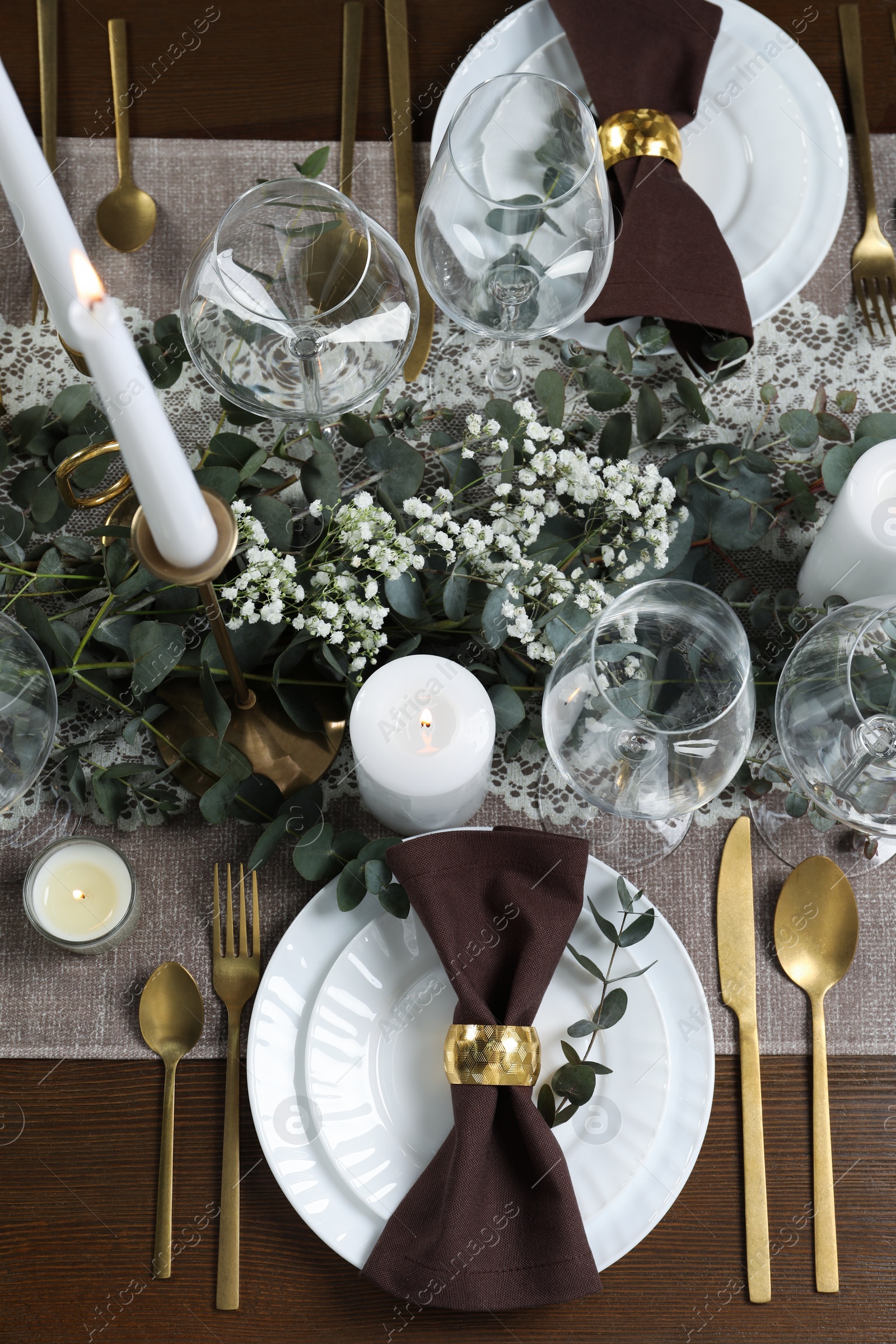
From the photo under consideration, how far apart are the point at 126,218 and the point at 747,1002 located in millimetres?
880

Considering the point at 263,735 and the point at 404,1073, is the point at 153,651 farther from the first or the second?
the point at 404,1073

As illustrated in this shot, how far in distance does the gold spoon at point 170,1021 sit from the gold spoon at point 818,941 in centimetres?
45

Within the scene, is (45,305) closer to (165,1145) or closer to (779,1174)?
(165,1145)

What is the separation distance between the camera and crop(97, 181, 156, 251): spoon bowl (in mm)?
874

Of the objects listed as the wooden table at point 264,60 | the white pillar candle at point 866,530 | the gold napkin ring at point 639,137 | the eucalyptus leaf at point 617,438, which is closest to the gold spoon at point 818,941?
the white pillar candle at point 866,530

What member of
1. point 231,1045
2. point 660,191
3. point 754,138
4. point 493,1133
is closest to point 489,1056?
point 493,1133

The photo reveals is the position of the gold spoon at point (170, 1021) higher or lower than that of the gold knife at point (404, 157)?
lower

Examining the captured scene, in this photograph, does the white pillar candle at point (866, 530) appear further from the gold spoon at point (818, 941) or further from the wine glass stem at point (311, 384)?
the wine glass stem at point (311, 384)

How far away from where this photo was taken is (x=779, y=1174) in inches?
27.1

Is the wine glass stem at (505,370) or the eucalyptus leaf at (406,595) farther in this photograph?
the wine glass stem at (505,370)

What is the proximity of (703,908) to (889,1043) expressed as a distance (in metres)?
0.17

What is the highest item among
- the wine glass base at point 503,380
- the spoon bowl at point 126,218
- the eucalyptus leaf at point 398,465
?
the spoon bowl at point 126,218

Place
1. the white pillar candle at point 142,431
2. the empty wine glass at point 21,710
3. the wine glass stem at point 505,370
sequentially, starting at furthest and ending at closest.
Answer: the wine glass stem at point 505,370, the empty wine glass at point 21,710, the white pillar candle at point 142,431

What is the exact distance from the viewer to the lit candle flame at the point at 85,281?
1.10 ft
